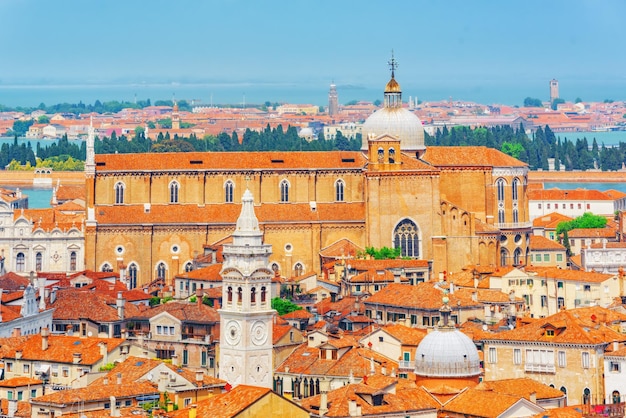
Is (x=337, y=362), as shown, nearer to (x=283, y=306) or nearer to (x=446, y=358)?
(x=446, y=358)

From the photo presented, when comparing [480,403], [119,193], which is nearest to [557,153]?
[119,193]

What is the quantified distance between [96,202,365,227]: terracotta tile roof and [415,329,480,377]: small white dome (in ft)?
107

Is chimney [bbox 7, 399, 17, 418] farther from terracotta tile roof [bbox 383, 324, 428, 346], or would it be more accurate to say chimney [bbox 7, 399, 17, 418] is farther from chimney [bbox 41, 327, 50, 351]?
terracotta tile roof [bbox 383, 324, 428, 346]

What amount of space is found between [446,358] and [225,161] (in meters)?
35.3

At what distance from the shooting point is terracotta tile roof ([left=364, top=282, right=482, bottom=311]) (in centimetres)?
5306

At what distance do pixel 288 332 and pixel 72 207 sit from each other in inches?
1527

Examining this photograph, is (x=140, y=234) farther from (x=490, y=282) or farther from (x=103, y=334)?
(x=103, y=334)

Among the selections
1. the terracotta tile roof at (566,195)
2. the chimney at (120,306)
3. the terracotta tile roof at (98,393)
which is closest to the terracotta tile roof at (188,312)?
the chimney at (120,306)

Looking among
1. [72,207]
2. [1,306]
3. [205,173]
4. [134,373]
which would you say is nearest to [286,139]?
[72,207]

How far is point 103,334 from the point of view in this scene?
50562mm

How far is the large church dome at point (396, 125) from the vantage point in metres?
75.1

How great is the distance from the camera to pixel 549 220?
93.6 m

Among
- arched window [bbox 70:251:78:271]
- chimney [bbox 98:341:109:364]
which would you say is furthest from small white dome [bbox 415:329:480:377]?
arched window [bbox 70:251:78:271]

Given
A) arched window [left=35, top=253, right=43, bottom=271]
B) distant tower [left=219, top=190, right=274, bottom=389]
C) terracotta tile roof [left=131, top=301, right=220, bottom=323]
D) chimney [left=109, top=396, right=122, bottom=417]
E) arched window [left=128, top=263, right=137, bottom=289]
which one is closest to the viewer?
chimney [left=109, top=396, right=122, bottom=417]
